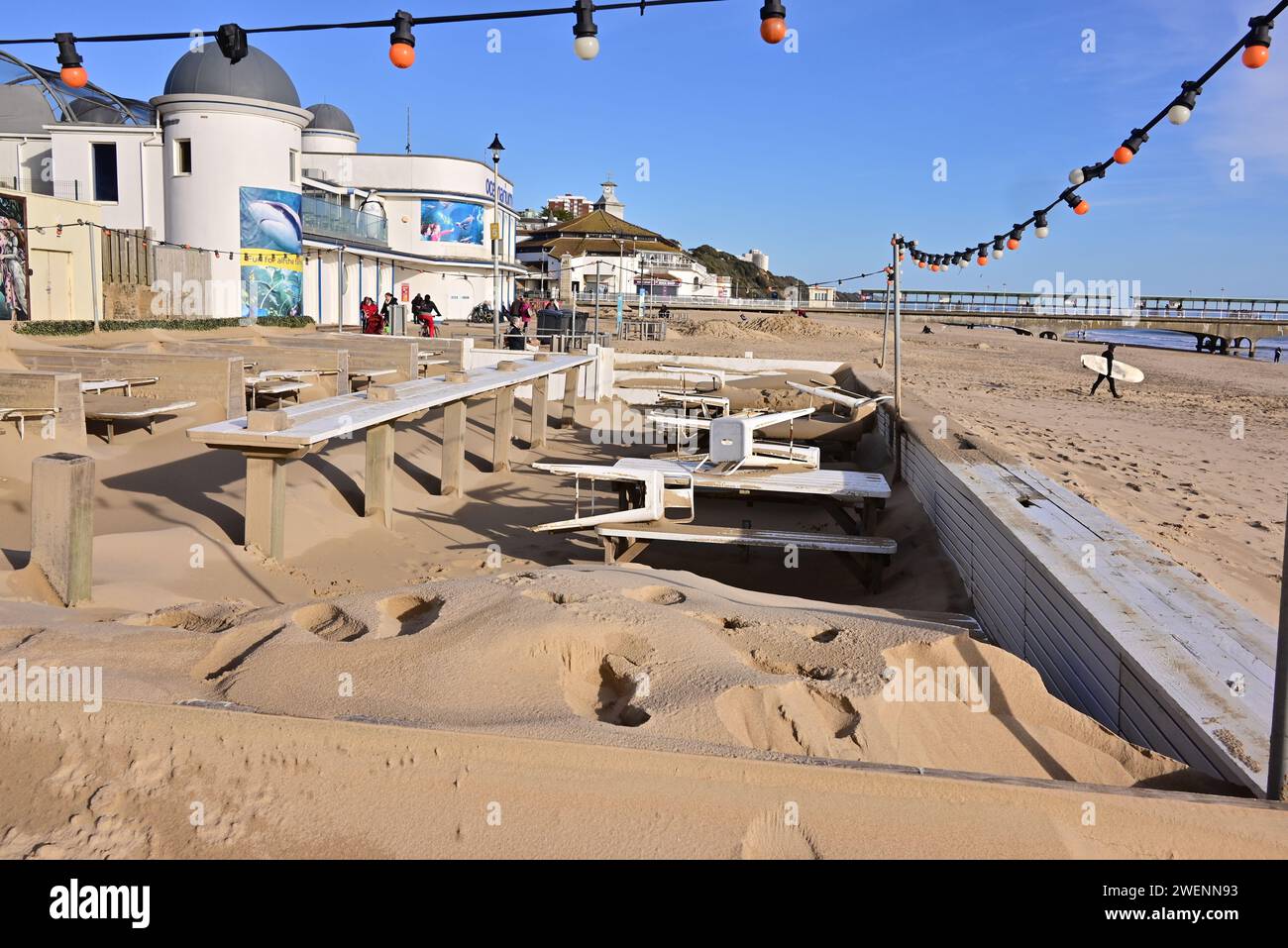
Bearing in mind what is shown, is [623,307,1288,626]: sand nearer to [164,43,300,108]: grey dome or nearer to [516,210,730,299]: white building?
[164,43,300,108]: grey dome

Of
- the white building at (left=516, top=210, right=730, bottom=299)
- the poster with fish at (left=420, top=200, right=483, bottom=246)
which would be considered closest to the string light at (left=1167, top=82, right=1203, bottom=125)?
the white building at (left=516, top=210, right=730, bottom=299)

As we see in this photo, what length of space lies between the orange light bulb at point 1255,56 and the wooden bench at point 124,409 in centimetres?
1001

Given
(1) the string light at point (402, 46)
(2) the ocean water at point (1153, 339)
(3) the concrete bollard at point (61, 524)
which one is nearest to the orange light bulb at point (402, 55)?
(1) the string light at point (402, 46)

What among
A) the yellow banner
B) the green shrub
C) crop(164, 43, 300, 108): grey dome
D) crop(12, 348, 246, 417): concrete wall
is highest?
crop(164, 43, 300, 108): grey dome

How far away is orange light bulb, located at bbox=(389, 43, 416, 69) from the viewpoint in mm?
6301

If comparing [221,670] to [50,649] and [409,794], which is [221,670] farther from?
[409,794]

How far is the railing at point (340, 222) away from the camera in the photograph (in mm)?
29938

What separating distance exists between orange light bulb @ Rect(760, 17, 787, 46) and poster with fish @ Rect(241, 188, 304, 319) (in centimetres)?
2276

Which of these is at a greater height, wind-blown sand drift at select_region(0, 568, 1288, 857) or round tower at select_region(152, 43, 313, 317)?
round tower at select_region(152, 43, 313, 317)

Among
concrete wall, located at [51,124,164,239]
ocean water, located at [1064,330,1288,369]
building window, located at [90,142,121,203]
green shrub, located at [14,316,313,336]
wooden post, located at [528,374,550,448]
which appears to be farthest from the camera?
ocean water, located at [1064,330,1288,369]

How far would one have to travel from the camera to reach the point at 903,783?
2.89 metres

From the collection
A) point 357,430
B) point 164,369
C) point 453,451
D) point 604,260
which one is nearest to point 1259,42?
point 357,430
